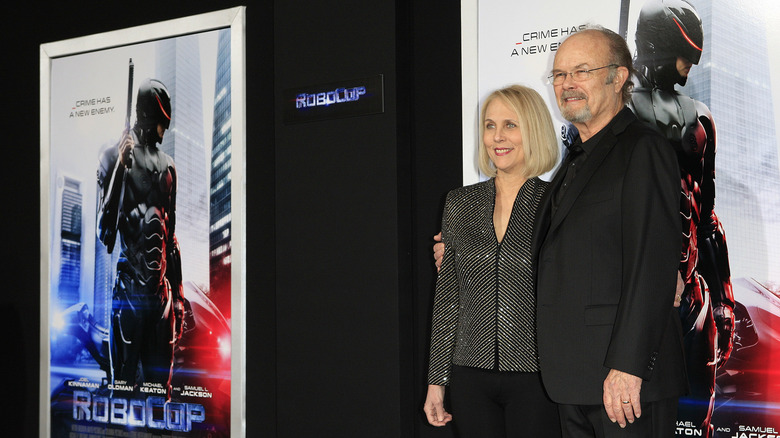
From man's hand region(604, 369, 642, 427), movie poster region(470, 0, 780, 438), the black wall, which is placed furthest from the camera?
the black wall

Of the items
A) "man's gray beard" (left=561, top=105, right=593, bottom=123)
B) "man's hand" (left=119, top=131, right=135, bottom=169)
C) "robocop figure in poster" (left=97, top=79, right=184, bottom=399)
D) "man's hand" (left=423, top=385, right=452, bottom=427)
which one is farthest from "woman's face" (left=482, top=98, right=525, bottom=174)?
"man's hand" (left=119, top=131, right=135, bottom=169)

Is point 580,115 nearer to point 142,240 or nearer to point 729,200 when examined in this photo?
point 729,200

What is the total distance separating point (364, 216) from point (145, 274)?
1.33m

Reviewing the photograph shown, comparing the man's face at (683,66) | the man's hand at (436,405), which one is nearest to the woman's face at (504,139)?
the man's hand at (436,405)

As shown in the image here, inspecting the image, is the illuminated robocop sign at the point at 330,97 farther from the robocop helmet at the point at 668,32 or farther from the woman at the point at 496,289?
the robocop helmet at the point at 668,32

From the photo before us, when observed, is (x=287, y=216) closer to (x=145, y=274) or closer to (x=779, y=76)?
(x=145, y=274)

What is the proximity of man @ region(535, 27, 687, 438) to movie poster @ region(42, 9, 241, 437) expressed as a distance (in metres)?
2.09

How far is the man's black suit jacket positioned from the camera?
1672 millimetres

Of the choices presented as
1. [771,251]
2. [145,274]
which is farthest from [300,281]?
[771,251]

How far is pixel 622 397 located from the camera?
166 cm

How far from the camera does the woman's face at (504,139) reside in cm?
226

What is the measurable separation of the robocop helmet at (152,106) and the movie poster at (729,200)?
2.28 metres

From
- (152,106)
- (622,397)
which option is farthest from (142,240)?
(622,397)

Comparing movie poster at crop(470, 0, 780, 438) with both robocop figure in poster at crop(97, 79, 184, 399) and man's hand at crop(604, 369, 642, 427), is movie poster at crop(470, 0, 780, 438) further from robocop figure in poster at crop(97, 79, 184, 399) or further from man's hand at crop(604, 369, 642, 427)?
robocop figure in poster at crop(97, 79, 184, 399)
